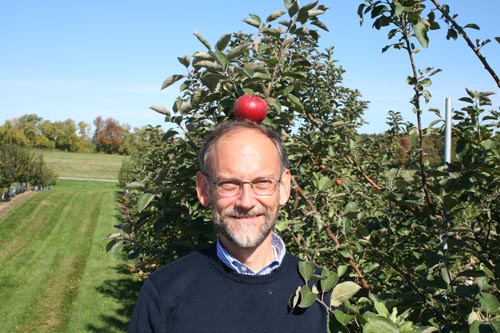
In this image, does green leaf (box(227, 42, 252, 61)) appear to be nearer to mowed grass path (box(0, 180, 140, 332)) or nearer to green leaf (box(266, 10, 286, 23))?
green leaf (box(266, 10, 286, 23))

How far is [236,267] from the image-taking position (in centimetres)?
162

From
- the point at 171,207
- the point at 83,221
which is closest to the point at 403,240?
the point at 171,207

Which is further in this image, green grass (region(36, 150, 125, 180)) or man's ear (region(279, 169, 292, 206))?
green grass (region(36, 150, 125, 180))

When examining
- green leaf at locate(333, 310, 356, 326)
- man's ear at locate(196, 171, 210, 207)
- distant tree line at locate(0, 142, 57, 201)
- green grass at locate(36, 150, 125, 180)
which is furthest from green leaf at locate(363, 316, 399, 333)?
green grass at locate(36, 150, 125, 180)

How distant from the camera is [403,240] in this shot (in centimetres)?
205

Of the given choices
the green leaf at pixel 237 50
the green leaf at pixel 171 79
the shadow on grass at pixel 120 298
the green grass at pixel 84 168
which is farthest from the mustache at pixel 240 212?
the green grass at pixel 84 168

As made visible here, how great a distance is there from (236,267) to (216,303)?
14 centimetres

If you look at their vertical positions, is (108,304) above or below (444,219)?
below

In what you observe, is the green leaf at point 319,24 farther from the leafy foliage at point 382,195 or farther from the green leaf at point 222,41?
the green leaf at point 222,41

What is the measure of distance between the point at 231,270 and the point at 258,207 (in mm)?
219

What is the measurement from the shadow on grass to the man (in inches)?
218

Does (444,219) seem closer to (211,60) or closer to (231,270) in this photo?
(231,270)

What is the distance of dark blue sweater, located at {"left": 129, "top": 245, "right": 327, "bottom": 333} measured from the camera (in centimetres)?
150

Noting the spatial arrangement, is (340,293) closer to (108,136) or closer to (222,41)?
(222,41)
